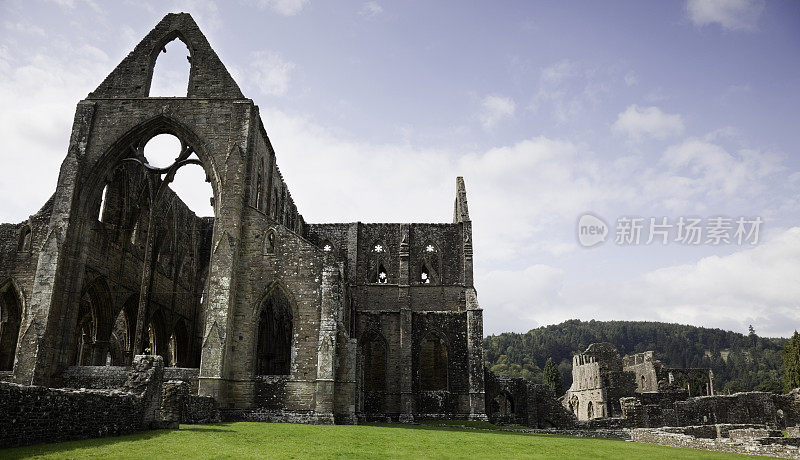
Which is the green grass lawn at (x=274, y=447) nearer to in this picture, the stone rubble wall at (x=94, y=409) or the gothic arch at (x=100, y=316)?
the stone rubble wall at (x=94, y=409)

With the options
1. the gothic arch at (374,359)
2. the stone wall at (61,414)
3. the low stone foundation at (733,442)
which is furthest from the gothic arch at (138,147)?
the low stone foundation at (733,442)

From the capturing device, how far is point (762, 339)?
126m

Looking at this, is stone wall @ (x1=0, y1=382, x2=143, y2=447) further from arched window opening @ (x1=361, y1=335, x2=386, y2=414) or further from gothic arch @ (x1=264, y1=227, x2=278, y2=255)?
arched window opening @ (x1=361, y1=335, x2=386, y2=414)

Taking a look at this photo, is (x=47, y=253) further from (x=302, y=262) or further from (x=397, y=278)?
(x=397, y=278)

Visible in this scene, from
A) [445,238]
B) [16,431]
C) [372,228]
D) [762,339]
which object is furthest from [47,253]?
[762,339]

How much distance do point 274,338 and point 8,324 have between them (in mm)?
12456

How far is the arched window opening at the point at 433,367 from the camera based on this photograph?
36750mm

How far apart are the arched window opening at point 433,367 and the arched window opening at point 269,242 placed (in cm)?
1623

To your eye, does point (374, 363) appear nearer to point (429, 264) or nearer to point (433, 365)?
point (433, 365)

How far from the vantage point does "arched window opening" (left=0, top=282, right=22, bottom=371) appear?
2450 centimetres

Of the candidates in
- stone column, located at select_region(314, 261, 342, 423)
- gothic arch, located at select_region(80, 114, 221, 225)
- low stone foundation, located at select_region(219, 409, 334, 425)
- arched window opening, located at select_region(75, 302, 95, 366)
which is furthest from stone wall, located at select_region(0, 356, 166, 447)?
arched window opening, located at select_region(75, 302, 95, 366)

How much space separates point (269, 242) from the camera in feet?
76.3

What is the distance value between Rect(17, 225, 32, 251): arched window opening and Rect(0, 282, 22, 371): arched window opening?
6.13 ft

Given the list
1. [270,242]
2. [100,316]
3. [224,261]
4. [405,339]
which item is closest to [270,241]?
[270,242]
